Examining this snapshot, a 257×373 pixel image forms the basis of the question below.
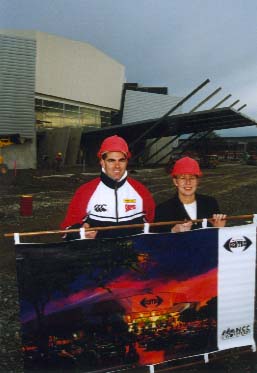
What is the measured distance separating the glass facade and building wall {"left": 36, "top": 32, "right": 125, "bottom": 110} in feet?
2.85

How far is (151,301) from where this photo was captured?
319 centimetres

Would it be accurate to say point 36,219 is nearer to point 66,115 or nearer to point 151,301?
point 151,301

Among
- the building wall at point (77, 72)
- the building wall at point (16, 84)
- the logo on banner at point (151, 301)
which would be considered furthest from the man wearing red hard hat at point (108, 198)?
the building wall at point (77, 72)

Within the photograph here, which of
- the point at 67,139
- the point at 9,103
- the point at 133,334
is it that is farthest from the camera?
the point at 67,139

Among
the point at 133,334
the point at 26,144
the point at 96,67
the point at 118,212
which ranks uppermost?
the point at 96,67

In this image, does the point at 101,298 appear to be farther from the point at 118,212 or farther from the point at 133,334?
the point at 118,212

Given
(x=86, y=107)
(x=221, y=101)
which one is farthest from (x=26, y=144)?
(x=221, y=101)

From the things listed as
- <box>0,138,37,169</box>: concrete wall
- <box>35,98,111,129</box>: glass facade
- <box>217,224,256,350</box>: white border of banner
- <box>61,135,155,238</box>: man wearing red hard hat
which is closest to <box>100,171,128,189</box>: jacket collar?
<box>61,135,155,238</box>: man wearing red hard hat

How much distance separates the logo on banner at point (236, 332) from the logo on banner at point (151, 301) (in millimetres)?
763

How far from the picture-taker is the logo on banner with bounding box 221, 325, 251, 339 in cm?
345

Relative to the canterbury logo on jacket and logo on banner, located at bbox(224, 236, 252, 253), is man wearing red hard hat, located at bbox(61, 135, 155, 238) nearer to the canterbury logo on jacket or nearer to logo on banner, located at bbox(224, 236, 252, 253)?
the canterbury logo on jacket

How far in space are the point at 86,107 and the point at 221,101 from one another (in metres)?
14.5

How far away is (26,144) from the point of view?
30.3m

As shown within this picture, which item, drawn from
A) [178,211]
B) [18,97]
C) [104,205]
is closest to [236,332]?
[178,211]
